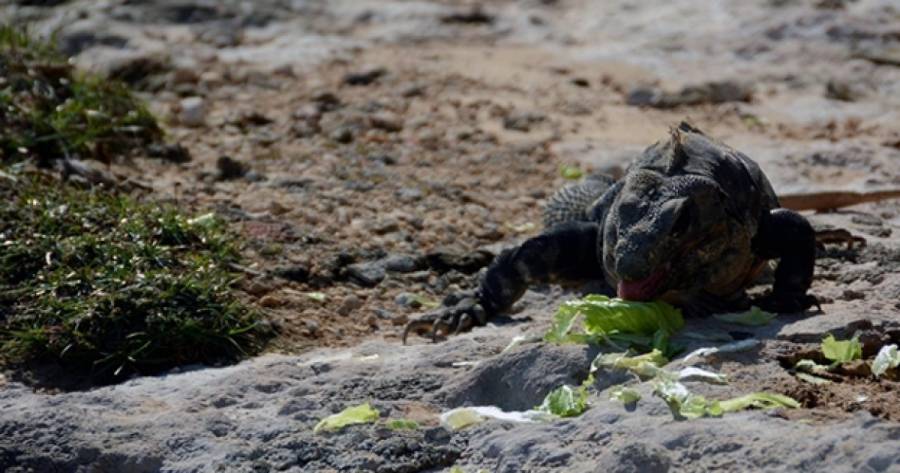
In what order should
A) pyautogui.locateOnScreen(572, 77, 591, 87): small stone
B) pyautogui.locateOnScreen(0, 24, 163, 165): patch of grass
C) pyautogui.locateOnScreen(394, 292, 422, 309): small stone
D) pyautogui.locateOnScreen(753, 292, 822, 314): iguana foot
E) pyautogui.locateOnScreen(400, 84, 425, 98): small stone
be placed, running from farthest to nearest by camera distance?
1. pyautogui.locateOnScreen(572, 77, 591, 87): small stone
2. pyautogui.locateOnScreen(400, 84, 425, 98): small stone
3. pyautogui.locateOnScreen(0, 24, 163, 165): patch of grass
4. pyautogui.locateOnScreen(394, 292, 422, 309): small stone
5. pyautogui.locateOnScreen(753, 292, 822, 314): iguana foot

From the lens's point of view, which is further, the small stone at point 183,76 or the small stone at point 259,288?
the small stone at point 183,76

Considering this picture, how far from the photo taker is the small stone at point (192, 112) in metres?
10.2

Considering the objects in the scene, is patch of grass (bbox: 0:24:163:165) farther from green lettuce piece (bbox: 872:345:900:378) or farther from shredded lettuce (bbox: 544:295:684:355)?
green lettuce piece (bbox: 872:345:900:378)

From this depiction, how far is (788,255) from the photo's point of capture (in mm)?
6203

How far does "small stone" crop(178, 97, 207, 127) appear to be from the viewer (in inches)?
402

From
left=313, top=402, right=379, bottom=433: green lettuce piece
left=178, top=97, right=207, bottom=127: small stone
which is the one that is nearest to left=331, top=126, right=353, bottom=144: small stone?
left=178, top=97, right=207, bottom=127: small stone

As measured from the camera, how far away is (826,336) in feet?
18.0

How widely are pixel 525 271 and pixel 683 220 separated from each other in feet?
3.30

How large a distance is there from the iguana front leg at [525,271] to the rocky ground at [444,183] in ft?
0.45

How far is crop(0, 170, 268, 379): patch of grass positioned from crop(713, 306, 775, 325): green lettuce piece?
1.82 meters

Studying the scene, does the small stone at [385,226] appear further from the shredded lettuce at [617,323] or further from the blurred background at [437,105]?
the shredded lettuce at [617,323]

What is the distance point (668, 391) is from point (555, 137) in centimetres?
525

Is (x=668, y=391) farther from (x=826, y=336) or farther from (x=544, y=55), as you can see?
(x=544, y=55)

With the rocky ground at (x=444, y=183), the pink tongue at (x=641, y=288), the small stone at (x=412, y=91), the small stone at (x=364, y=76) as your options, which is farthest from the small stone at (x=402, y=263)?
the small stone at (x=364, y=76)
